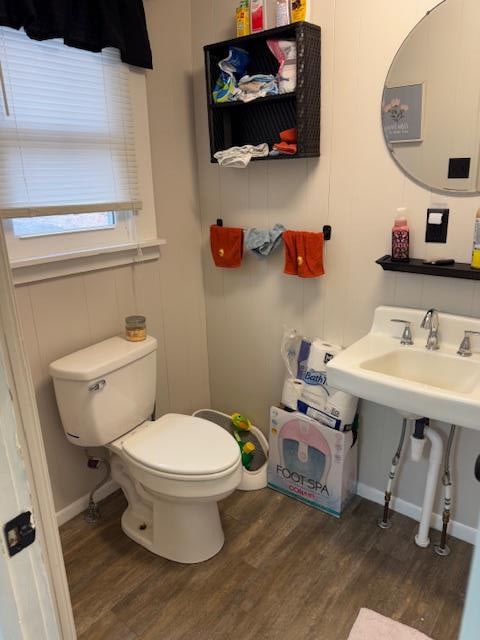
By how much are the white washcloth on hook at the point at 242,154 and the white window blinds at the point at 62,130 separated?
391 millimetres

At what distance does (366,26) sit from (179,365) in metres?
1.68

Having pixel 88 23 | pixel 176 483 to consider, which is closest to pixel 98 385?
pixel 176 483

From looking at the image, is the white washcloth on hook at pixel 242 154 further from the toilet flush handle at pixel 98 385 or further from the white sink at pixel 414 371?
the toilet flush handle at pixel 98 385

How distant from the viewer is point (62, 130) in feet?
5.80

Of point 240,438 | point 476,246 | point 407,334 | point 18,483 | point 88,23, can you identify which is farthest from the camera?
point 240,438

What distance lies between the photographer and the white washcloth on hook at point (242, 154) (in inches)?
77.5

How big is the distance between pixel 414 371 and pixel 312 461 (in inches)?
25.1

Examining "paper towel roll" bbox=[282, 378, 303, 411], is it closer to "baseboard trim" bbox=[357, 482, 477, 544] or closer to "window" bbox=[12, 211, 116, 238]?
"baseboard trim" bbox=[357, 482, 477, 544]

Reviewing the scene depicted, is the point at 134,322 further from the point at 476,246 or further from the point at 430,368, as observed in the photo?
the point at 476,246

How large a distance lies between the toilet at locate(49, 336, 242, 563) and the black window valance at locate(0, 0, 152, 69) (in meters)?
1.12

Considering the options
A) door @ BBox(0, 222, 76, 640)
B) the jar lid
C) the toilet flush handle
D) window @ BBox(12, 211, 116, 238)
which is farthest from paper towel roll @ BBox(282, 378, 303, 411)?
door @ BBox(0, 222, 76, 640)

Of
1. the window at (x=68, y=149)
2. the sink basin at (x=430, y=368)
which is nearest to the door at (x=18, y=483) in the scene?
the window at (x=68, y=149)

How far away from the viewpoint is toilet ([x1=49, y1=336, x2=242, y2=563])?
1.72 meters

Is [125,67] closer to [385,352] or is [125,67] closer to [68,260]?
[68,260]
